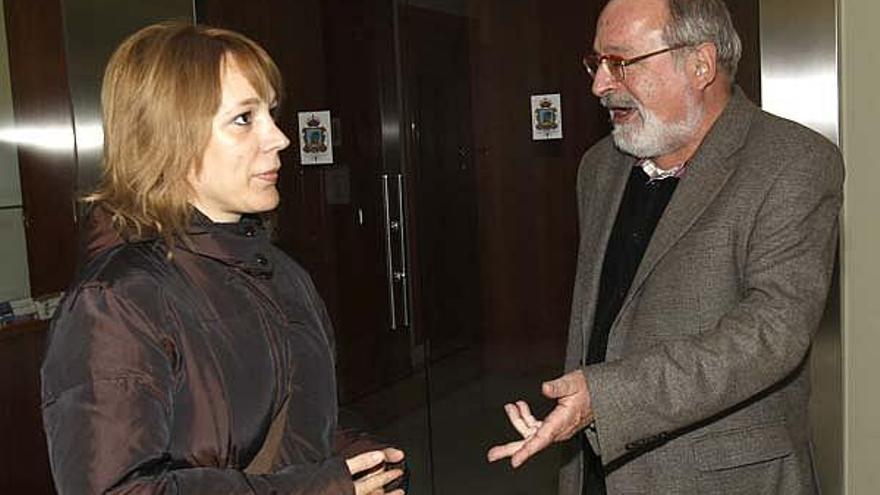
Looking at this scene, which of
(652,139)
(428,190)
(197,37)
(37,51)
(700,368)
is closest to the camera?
(197,37)

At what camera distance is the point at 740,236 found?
1.81 metres

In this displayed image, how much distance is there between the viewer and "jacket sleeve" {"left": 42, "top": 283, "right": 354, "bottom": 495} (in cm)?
125

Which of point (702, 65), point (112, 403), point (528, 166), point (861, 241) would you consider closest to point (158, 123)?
point (112, 403)

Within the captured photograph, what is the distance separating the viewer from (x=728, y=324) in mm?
1769

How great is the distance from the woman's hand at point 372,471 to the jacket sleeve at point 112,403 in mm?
173

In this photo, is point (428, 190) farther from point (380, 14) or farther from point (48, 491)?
point (48, 491)

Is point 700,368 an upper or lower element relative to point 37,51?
lower

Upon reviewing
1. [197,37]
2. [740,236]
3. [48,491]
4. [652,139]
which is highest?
[197,37]

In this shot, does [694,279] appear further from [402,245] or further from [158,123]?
[402,245]

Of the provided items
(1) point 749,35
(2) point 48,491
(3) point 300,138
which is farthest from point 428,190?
(2) point 48,491

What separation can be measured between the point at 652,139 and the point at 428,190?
219 centimetres

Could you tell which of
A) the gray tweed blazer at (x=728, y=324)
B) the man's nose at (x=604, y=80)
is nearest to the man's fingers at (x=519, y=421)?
the gray tweed blazer at (x=728, y=324)

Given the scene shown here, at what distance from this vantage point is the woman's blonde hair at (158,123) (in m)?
1.40

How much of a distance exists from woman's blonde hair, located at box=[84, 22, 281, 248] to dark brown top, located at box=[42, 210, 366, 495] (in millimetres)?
37
